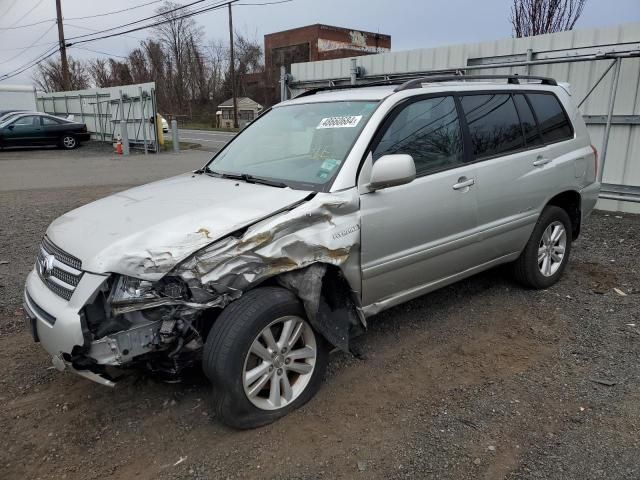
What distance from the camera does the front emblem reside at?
9.43 ft

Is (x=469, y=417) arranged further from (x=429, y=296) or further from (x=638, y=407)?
(x=429, y=296)

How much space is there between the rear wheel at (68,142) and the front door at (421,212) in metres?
20.3

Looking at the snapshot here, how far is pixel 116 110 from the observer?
20.9m

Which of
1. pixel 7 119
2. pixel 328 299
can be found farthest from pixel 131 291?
pixel 7 119

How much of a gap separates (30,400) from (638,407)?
368cm

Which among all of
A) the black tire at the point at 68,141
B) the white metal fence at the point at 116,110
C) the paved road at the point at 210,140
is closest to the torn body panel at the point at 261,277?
the white metal fence at the point at 116,110

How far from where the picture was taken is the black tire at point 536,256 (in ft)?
14.7

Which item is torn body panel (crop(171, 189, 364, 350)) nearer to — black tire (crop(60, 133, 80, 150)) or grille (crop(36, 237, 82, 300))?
grille (crop(36, 237, 82, 300))

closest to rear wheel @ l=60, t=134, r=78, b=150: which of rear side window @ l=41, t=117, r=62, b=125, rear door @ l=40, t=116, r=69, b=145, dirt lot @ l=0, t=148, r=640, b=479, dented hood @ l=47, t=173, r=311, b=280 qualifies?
rear door @ l=40, t=116, r=69, b=145

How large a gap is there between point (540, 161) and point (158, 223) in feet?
10.6

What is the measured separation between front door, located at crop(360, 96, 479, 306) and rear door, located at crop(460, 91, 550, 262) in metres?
0.16

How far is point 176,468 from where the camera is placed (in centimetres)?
257

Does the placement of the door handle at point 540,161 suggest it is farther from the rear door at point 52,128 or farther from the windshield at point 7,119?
the windshield at point 7,119

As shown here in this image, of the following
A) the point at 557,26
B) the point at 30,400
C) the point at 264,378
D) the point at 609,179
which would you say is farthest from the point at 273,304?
the point at 557,26
